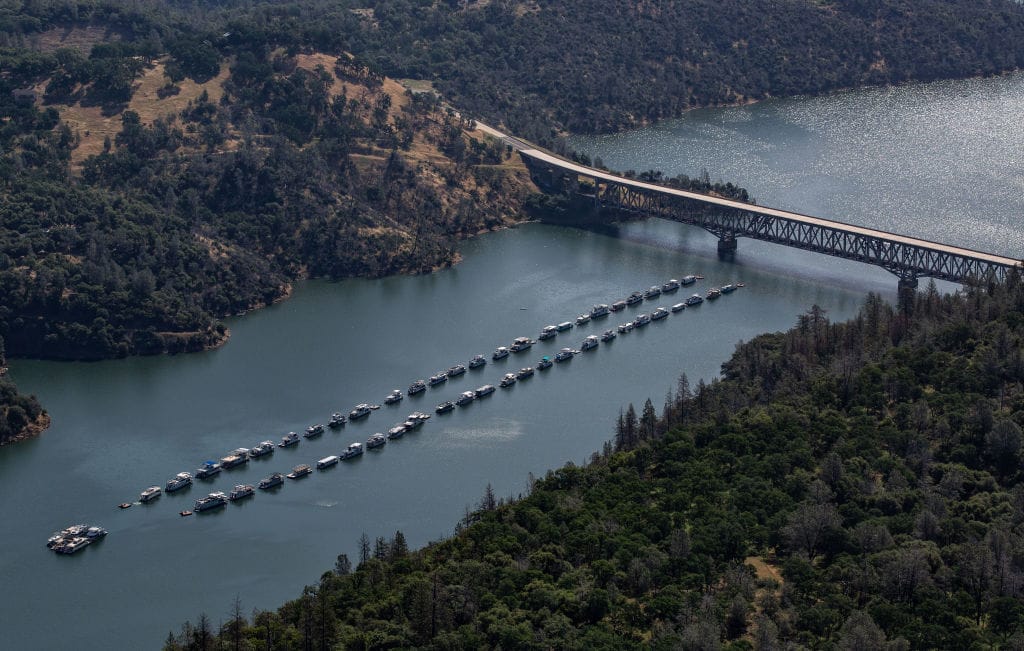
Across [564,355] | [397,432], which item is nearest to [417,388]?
[397,432]

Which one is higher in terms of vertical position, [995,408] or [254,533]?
[995,408]

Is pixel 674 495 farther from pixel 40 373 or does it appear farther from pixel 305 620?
pixel 40 373

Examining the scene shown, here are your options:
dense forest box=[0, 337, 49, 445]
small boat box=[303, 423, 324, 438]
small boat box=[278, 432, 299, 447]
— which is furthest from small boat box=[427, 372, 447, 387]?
dense forest box=[0, 337, 49, 445]

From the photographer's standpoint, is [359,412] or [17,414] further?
[359,412]

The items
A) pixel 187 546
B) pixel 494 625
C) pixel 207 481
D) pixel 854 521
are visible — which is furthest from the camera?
pixel 207 481

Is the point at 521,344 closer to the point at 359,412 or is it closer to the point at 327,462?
the point at 359,412

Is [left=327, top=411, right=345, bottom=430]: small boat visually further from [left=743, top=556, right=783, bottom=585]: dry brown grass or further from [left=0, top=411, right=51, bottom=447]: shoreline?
[left=743, top=556, right=783, bottom=585]: dry brown grass

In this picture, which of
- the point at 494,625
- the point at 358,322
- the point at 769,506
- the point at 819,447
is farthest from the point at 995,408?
the point at 358,322
